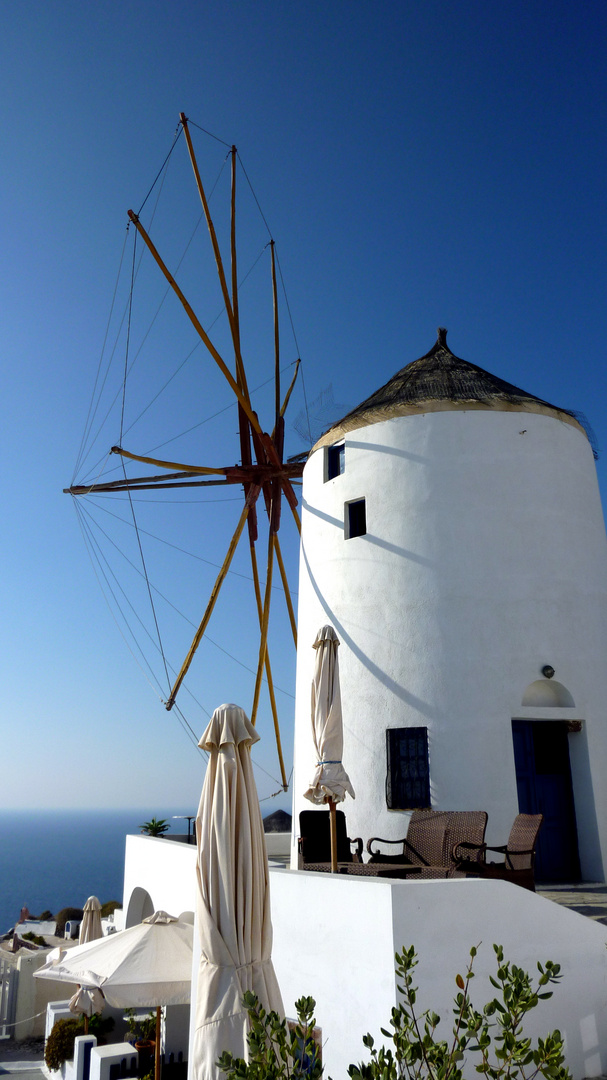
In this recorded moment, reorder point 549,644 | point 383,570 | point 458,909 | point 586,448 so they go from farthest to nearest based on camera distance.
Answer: point 586,448 → point 383,570 → point 549,644 → point 458,909

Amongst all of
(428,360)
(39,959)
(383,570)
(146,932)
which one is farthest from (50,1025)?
(428,360)

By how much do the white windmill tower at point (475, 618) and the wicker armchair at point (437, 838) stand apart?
126 centimetres

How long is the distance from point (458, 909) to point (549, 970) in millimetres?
2356

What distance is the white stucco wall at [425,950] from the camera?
17.8 feet

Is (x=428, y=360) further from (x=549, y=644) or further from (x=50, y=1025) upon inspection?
(x=50, y=1025)

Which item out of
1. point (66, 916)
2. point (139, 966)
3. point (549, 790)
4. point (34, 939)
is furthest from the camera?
point (66, 916)

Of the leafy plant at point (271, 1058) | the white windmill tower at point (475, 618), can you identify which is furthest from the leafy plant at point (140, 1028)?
the leafy plant at point (271, 1058)

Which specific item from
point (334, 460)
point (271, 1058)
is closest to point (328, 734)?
point (271, 1058)

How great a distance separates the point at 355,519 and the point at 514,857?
5.54m

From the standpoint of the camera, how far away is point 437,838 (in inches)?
316

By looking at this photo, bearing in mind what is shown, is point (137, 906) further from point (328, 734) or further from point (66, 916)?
point (66, 916)

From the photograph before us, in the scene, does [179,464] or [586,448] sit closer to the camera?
[586,448]

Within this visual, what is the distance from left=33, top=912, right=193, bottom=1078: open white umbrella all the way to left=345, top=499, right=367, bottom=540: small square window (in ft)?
18.4

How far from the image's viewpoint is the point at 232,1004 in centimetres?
512
